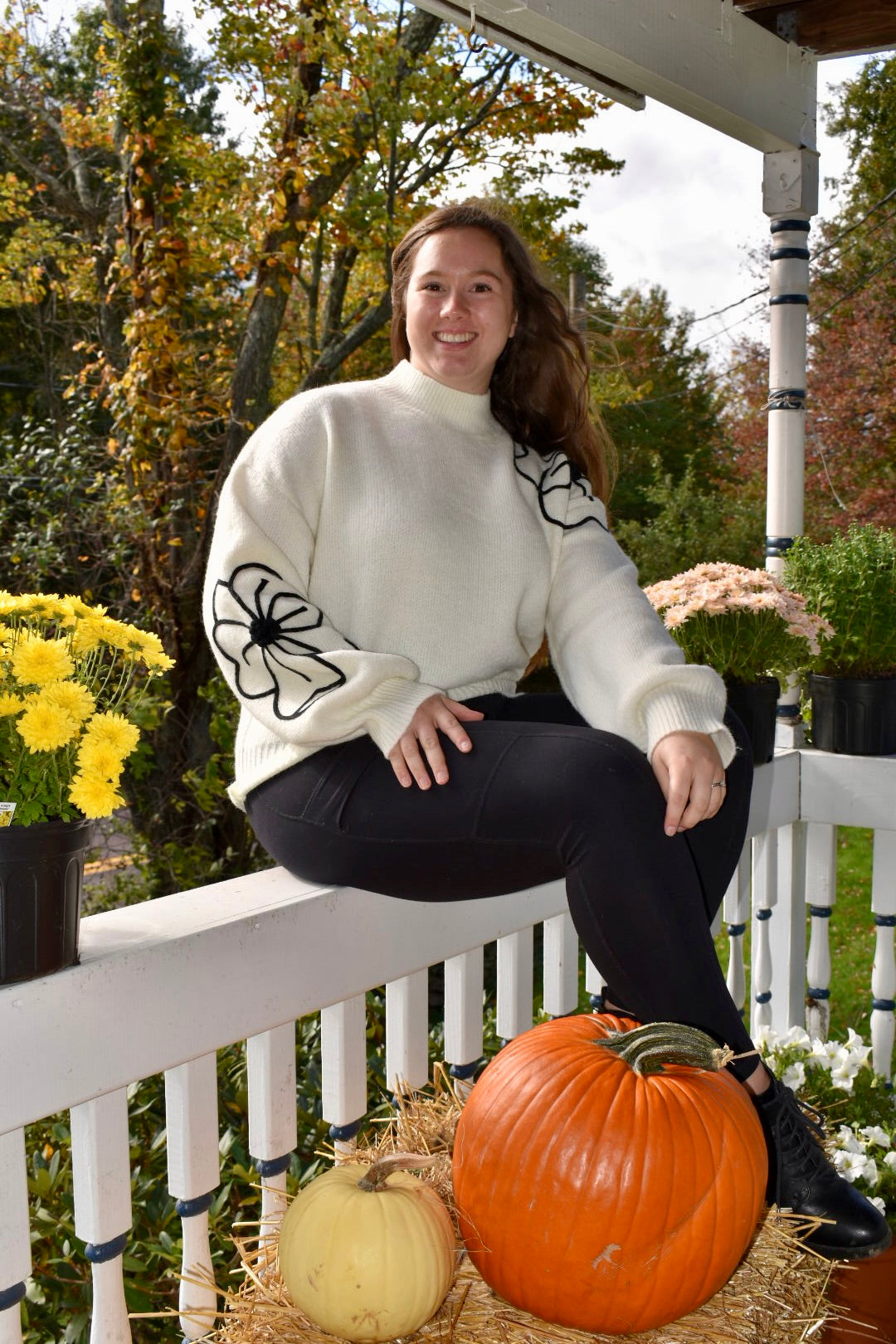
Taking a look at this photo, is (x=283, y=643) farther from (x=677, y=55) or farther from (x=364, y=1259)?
(x=677, y=55)

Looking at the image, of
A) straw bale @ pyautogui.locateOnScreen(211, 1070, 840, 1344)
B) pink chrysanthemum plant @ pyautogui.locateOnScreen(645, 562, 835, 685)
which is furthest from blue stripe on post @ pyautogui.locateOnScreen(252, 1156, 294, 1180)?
pink chrysanthemum plant @ pyautogui.locateOnScreen(645, 562, 835, 685)

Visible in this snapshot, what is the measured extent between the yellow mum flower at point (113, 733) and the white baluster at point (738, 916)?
→ 157 centimetres

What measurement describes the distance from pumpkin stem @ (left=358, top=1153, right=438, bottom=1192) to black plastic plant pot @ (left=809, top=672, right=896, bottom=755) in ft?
5.45

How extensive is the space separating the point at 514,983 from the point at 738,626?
94 centimetres

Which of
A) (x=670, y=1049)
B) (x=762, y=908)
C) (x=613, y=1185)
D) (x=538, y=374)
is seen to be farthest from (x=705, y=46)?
(x=613, y=1185)

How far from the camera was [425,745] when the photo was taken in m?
1.34

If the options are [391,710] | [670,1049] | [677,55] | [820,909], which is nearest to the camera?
[670,1049]

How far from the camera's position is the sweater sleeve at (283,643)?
4.43 ft

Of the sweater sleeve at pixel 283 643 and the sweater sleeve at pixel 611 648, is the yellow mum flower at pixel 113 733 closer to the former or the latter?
the sweater sleeve at pixel 283 643

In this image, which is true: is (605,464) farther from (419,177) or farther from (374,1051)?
(419,177)

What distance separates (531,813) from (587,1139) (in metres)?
0.35

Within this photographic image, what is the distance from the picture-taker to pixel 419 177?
5152 millimetres

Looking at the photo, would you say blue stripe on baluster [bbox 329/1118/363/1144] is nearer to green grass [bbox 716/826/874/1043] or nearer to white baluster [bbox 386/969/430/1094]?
white baluster [bbox 386/969/430/1094]

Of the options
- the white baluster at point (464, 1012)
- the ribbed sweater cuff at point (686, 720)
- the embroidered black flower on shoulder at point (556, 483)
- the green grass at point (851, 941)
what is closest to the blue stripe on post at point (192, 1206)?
the white baluster at point (464, 1012)
